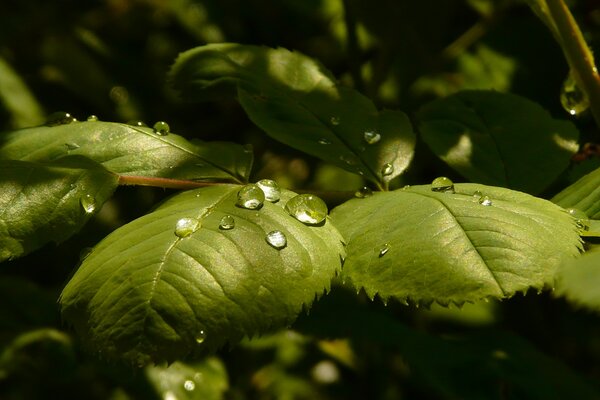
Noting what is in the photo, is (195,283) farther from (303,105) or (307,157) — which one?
(307,157)

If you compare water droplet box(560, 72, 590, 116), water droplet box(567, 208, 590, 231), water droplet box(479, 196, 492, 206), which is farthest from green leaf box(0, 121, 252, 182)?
water droplet box(560, 72, 590, 116)

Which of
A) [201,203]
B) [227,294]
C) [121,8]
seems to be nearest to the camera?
[227,294]

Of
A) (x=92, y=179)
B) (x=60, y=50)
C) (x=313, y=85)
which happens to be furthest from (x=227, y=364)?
(x=92, y=179)

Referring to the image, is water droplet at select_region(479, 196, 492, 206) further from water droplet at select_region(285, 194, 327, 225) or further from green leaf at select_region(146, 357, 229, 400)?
green leaf at select_region(146, 357, 229, 400)

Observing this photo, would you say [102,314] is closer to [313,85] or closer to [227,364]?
[313,85]

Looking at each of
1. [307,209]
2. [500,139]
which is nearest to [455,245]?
[307,209]

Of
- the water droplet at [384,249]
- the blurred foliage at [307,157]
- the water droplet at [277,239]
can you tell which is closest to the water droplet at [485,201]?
the water droplet at [384,249]
